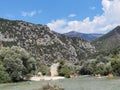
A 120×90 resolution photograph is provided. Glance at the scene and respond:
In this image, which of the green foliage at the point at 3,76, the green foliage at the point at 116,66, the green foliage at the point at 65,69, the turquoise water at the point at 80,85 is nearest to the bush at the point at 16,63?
the green foliage at the point at 3,76

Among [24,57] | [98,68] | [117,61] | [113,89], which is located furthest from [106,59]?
[113,89]

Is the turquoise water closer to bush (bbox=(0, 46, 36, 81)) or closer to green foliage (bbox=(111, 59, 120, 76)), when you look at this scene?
bush (bbox=(0, 46, 36, 81))

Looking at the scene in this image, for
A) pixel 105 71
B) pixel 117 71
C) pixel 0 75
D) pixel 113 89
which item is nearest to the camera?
pixel 113 89

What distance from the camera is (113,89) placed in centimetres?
5525

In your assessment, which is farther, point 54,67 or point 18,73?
point 54,67

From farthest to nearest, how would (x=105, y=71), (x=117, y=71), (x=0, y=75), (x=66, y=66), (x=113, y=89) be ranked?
1. (x=66, y=66)
2. (x=105, y=71)
3. (x=117, y=71)
4. (x=0, y=75)
5. (x=113, y=89)

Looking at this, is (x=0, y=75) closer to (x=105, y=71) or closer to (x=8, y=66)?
(x=8, y=66)

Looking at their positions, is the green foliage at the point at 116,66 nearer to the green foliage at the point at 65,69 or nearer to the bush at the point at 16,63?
the green foliage at the point at 65,69

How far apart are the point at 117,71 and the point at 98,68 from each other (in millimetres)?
15688

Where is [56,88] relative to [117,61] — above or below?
below

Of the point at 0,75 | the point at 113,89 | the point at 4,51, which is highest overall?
the point at 4,51

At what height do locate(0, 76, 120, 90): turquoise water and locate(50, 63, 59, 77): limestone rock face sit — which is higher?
locate(50, 63, 59, 77): limestone rock face

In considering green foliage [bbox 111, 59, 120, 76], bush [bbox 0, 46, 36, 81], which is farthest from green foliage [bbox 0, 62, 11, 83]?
green foliage [bbox 111, 59, 120, 76]

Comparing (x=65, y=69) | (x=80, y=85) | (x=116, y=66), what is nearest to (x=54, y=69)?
(x=65, y=69)
